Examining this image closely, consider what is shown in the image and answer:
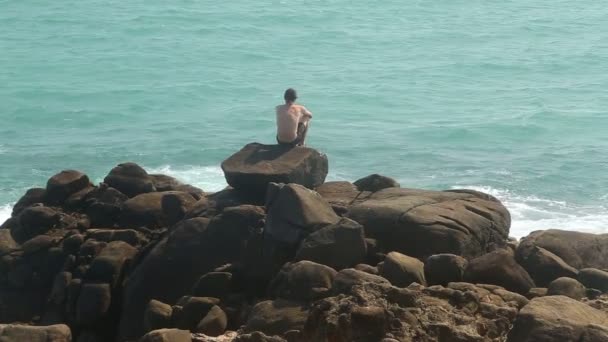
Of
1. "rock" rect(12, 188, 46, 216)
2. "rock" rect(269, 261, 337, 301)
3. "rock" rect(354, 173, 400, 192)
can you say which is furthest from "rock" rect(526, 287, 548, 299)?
"rock" rect(12, 188, 46, 216)

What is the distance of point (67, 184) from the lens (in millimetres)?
18484

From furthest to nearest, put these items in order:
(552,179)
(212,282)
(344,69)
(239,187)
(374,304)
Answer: (344,69), (552,179), (239,187), (212,282), (374,304)

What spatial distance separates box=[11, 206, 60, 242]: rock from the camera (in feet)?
57.5

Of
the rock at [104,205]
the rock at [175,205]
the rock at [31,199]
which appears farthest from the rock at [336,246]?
the rock at [31,199]

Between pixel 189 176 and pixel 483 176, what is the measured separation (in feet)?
29.0

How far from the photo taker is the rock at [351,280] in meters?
12.8

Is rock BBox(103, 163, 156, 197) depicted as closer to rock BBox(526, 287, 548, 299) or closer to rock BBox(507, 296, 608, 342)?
rock BBox(526, 287, 548, 299)

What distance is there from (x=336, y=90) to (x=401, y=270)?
36098mm

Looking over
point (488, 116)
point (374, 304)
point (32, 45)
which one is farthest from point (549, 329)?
point (32, 45)

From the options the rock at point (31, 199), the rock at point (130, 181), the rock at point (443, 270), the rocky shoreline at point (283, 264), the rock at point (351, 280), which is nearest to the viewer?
the rocky shoreline at point (283, 264)

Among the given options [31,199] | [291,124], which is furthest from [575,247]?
[31,199]

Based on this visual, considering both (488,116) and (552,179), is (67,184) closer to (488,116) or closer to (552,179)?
(552,179)

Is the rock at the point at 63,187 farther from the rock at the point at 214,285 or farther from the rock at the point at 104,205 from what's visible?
the rock at the point at 214,285

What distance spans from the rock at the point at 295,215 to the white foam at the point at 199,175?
15.3 meters
